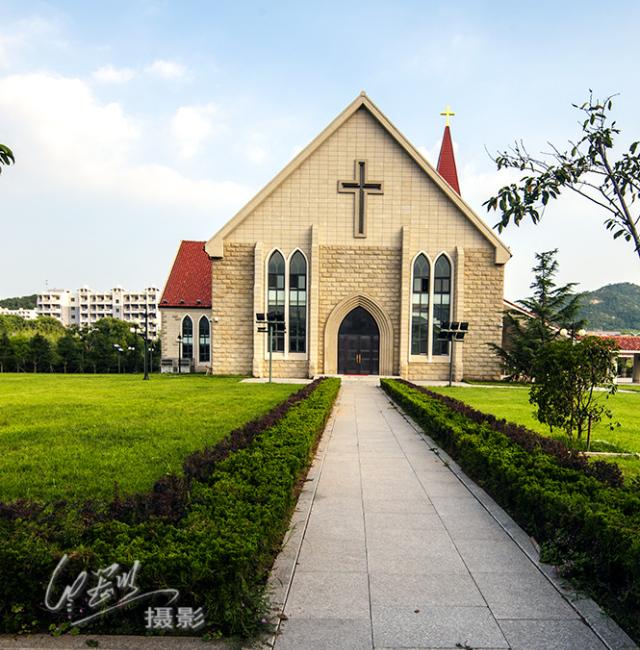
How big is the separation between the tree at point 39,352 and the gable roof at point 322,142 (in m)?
30.0

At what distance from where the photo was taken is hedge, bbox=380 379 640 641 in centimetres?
374

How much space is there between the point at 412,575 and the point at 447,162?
4038 centimetres

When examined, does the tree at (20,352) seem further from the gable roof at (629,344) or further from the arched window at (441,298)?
the gable roof at (629,344)

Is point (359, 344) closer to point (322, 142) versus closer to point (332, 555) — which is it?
point (322, 142)

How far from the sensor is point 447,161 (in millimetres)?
40062

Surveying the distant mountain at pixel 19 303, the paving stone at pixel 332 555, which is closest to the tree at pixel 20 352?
the paving stone at pixel 332 555

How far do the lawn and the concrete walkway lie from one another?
12.6ft

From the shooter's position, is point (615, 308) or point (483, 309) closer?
point (483, 309)

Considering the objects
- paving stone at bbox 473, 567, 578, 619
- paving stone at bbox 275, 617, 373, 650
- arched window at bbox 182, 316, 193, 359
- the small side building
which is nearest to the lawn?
paving stone at bbox 473, 567, 578, 619

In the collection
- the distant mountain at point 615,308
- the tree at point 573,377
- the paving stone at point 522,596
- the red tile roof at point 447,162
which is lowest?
the paving stone at point 522,596

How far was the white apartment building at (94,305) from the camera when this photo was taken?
452ft

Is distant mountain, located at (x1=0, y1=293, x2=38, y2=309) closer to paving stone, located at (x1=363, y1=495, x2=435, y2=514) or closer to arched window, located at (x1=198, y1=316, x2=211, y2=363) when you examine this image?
arched window, located at (x1=198, y1=316, x2=211, y2=363)

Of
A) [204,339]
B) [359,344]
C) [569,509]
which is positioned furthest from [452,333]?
[569,509]

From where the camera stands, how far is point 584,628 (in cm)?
356
